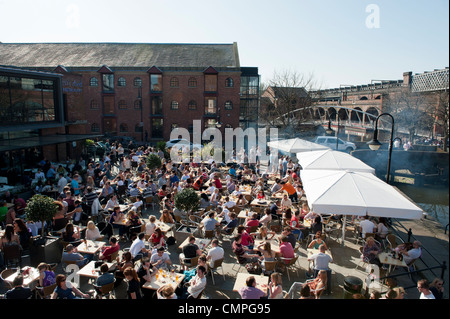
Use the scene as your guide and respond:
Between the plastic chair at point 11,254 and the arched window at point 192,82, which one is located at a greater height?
the arched window at point 192,82

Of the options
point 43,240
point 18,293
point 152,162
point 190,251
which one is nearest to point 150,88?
point 152,162

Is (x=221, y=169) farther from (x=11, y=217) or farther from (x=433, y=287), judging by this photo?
(x=433, y=287)

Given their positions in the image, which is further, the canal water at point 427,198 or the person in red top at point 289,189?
the canal water at point 427,198

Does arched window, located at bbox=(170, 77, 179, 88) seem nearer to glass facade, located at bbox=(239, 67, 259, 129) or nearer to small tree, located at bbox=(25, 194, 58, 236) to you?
glass facade, located at bbox=(239, 67, 259, 129)

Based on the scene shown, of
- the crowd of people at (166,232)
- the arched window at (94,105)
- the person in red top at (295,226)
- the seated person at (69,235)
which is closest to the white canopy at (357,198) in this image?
the crowd of people at (166,232)

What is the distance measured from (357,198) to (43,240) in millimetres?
8190

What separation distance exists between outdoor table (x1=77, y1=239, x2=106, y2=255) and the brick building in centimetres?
2921

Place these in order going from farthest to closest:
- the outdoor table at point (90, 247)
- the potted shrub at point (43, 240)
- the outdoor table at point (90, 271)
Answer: the potted shrub at point (43, 240) → the outdoor table at point (90, 247) → the outdoor table at point (90, 271)

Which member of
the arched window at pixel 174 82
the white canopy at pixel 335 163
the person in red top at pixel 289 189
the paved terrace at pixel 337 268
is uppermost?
the arched window at pixel 174 82

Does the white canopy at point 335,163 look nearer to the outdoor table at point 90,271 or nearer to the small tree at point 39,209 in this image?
the outdoor table at point 90,271

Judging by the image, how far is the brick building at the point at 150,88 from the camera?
36.5 meters

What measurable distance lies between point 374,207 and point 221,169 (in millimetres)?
12104

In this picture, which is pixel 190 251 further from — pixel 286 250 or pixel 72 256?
pixel 72 256

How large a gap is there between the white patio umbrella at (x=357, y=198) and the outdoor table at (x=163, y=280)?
353cm
